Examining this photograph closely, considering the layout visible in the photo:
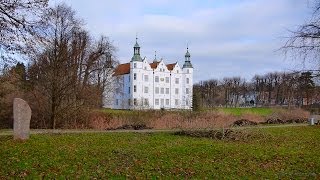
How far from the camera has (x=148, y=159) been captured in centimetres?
1285

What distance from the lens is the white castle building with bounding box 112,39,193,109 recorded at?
87.9 meters

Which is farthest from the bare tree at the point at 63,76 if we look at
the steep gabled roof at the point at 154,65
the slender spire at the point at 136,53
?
the steep gabled roof at the point at 154,65

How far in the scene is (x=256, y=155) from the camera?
1466cm

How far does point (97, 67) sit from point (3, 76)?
14.0 m

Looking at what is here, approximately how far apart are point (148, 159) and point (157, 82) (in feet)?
261

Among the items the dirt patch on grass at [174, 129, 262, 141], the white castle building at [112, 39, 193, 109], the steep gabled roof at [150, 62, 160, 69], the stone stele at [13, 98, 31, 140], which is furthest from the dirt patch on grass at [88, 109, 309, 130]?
the steep gabled roof at [150, 62, 160, 69]

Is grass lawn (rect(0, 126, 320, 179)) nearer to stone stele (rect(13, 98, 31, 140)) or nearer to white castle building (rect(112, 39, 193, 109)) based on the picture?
stone stele (rect(13, 98, 31, 140))

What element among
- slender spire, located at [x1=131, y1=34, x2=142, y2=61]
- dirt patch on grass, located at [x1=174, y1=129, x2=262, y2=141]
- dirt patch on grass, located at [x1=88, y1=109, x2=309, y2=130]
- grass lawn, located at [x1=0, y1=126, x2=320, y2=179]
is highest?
slender spire, located at [x1=131, y1=34, x2=142, y2=61]

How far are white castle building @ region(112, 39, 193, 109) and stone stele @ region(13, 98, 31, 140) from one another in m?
64.6

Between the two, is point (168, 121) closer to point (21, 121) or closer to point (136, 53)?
point (21, 121)

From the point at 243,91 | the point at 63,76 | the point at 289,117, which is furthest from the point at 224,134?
the point at 243,91

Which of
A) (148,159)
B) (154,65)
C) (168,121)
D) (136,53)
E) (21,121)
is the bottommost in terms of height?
(148,159)

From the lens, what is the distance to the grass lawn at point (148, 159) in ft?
35.9

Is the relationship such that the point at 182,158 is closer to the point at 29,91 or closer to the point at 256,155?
the point at 256,155
